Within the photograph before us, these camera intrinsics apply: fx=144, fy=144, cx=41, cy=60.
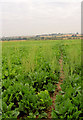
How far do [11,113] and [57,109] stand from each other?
974mm

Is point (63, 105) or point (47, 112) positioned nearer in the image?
point (63, 105)

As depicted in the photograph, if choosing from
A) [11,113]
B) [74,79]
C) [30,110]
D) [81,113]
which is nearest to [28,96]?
[30,110]

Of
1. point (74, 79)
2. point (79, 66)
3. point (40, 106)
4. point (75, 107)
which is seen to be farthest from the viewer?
point (79, 66)

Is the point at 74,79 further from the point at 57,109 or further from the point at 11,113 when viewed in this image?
the point at 11,113

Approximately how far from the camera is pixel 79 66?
20.8 feet

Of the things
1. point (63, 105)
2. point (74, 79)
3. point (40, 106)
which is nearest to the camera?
point (63, 105)

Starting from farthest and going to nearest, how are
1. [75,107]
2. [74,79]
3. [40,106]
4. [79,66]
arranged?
[79,66]
[74,79]
[40,106]
[75,107]

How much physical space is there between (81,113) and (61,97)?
58 cm

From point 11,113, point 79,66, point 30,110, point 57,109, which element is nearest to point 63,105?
point 57,109

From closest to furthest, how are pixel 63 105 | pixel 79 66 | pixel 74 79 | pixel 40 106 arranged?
pixel 63 105 < pixel 40 106 < pixel 74 79 < pixel 79 66

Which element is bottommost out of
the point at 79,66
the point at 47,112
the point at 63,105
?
the point at 47,112

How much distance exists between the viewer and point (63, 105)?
123 inches

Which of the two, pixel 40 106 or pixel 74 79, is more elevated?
pixel 74 79

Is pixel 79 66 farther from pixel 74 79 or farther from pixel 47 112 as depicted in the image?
pixel 47 112
